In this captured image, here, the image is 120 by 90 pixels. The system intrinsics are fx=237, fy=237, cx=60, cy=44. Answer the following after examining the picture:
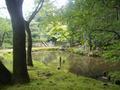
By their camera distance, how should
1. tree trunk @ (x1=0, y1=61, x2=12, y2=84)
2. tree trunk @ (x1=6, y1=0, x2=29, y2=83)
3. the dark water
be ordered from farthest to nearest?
the dark water, tree trunk @ (x1=6, y1=0, x2=29, y2=83), tree trunk @ (x1=0, y1=61, x2=12, y2=84)

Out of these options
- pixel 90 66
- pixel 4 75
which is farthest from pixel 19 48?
pixel 90 66

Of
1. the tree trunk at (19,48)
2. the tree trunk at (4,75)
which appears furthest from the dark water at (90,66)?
the tree trunk at (4,75)

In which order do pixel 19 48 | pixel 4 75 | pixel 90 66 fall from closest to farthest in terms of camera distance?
1. pixel 4 75
2. pixel 19 48
3. pixel 90 66

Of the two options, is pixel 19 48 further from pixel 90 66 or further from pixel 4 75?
pixel 90 66

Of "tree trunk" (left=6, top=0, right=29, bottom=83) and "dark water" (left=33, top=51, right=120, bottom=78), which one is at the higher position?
"tree trunk" (left=6, top=0, right=29, bottom=83)

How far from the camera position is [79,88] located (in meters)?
8.84

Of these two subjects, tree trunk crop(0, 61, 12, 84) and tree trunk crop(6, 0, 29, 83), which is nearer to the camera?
tree trunk crop(0, 61, 12, 84)

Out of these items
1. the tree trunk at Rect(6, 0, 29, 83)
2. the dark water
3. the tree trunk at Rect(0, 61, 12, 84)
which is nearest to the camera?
the tree trunk at Rect(0, 61, 12, 84)

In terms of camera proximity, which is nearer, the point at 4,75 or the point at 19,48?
the point at 4,75

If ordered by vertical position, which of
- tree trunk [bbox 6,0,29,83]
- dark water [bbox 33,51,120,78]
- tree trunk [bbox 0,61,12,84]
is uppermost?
tree trunk [bbox 6,0,29,83]

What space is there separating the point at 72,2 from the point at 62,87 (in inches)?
124

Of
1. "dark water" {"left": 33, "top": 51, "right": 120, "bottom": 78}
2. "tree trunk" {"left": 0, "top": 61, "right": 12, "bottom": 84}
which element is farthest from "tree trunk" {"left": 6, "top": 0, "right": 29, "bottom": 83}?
"dark water" {"left": 33, "top": 51, "right": 120, "bottom": 78}

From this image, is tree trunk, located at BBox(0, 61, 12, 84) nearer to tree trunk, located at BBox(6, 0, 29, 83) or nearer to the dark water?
tree trunk, located at BBox(6, 0, 29, 83)

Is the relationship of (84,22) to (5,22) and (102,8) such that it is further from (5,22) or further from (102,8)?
(5,22)
